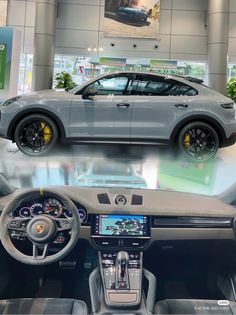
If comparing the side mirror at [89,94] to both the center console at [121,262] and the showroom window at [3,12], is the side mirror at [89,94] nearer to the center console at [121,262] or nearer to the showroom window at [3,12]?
the center console at [121,262]

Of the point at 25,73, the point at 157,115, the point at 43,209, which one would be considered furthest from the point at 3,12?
the point at 43,209

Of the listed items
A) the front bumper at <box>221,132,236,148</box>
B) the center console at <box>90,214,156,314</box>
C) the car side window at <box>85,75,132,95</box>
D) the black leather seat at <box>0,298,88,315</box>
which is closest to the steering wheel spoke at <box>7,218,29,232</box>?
the center console at <box>90,214,156,314</box>

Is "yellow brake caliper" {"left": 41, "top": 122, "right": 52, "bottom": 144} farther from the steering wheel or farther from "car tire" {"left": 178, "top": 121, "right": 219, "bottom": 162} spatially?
the steering wheel

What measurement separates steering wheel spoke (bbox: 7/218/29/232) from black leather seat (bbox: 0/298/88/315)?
1.80 feet

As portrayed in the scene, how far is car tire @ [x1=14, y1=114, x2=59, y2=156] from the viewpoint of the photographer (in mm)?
6259

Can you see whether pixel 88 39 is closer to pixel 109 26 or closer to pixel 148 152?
pixel 109 26

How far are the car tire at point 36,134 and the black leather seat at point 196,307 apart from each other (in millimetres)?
3982

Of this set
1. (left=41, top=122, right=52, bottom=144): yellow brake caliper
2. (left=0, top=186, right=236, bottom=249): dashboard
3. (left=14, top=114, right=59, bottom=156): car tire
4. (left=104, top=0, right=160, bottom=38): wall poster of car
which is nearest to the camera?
(left=0, top=186, right=236, bottom=249): dashboard

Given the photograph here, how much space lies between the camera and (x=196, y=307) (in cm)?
262

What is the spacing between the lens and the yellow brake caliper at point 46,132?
6363mm

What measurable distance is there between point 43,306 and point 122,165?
2.95 metres

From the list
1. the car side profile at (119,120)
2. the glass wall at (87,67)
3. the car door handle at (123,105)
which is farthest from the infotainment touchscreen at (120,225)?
the glass wall at (87,67)

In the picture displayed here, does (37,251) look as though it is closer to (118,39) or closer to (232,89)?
(232,89)

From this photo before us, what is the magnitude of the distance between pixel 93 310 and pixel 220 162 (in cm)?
408
